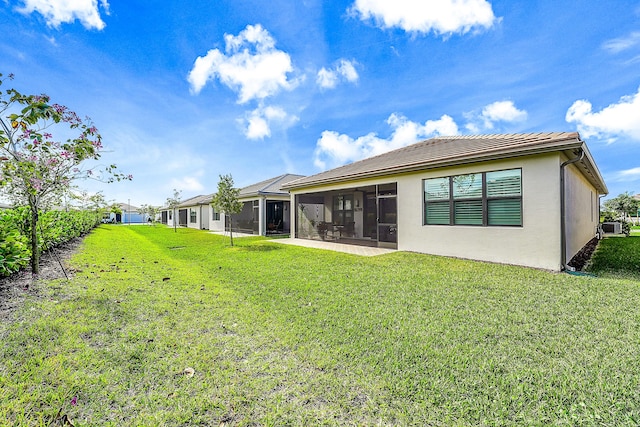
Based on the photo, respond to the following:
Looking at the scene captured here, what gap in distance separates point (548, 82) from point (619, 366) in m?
13.7

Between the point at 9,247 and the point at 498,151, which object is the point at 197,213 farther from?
the point at 498,151

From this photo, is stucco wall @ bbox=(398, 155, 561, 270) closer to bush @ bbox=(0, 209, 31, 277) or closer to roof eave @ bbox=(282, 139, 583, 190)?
roof eave @ bbox=(282, 139, 583, 190)

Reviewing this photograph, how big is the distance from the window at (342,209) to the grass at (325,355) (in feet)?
38.0

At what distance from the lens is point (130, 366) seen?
2.61 metres

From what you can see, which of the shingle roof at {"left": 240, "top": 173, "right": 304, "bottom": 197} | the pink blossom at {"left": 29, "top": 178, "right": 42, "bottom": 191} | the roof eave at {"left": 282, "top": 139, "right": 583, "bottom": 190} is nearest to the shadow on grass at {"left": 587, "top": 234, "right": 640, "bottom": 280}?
the roof eave at {"left": 282, "top": 139, "right": 583, "bottom": 190}

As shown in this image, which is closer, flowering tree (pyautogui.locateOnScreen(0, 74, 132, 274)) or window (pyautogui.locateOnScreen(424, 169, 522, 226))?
flowering tree (pyautogui.locateOnScreen(0, 74, 132, 274))

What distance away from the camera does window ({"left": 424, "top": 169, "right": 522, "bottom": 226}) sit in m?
7.46

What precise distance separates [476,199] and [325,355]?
7322 mm

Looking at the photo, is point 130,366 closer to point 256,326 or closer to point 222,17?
point 256,326

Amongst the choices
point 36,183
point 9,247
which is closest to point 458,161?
point 36,183

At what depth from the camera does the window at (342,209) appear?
16922 mm

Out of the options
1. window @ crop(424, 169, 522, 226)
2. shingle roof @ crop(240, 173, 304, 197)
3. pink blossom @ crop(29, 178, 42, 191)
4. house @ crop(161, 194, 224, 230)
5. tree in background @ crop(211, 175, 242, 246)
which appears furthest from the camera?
house @ crop(161, 194, 224, 230)

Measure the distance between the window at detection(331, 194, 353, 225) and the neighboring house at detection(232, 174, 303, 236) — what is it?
3.89 m

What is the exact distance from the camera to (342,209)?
680 inches
